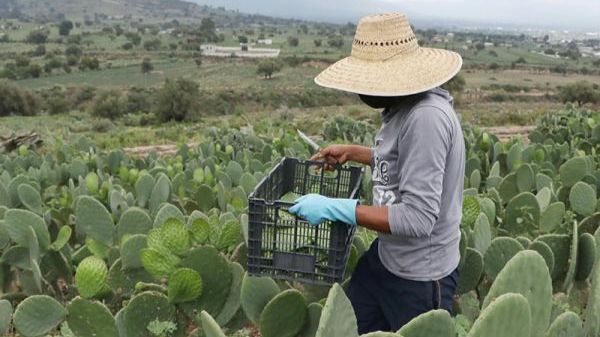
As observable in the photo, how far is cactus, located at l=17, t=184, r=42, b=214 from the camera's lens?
3535 mm

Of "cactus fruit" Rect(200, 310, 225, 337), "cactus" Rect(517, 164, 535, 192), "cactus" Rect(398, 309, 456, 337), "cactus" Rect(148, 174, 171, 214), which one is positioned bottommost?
"cactus" Rect(148, 174, 171, 214)

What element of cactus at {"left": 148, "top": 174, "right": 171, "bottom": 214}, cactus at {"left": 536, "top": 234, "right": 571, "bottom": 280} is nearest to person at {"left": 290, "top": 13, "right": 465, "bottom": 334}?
cactus at {"left": 536, "top": 234, "right": 571, "bottom": 280}

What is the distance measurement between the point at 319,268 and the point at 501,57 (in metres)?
66.9

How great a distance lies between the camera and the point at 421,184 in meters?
1.67

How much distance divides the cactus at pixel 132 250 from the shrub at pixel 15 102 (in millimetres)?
28745

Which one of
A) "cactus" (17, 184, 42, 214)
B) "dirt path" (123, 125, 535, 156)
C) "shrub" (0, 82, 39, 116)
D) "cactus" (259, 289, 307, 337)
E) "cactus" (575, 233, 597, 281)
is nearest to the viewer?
"cactus" (259, 289, 307, 337)

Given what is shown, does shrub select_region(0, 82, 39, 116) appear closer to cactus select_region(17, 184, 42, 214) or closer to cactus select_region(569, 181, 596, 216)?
cactus select_region(17, 184, 42, 214)

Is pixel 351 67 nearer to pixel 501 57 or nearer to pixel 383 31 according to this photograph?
pixel 383 31

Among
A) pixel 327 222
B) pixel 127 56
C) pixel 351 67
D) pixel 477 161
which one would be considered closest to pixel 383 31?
pixel 351 67

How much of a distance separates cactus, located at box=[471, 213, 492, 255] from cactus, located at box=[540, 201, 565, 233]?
0.53 m

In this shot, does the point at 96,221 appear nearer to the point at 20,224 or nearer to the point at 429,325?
the point at 20,224

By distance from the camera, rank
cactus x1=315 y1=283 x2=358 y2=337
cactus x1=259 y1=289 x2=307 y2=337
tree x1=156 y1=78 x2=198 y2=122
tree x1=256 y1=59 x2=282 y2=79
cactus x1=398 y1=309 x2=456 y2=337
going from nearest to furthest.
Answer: cactus x1=315 y1=283 x2=358 y2=337 < cactus x1=398 y1=309 x2=456 y2=337 < cactus x1=259 y1=289 x2=307 y2=337 < tree x1=156 y1=78 x2=198 y2=122 < tree x1=256 y1=59 x2=282 y2=79

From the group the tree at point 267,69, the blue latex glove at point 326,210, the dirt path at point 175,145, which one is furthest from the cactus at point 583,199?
the tree at point 267,69

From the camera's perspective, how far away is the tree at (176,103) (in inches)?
920
